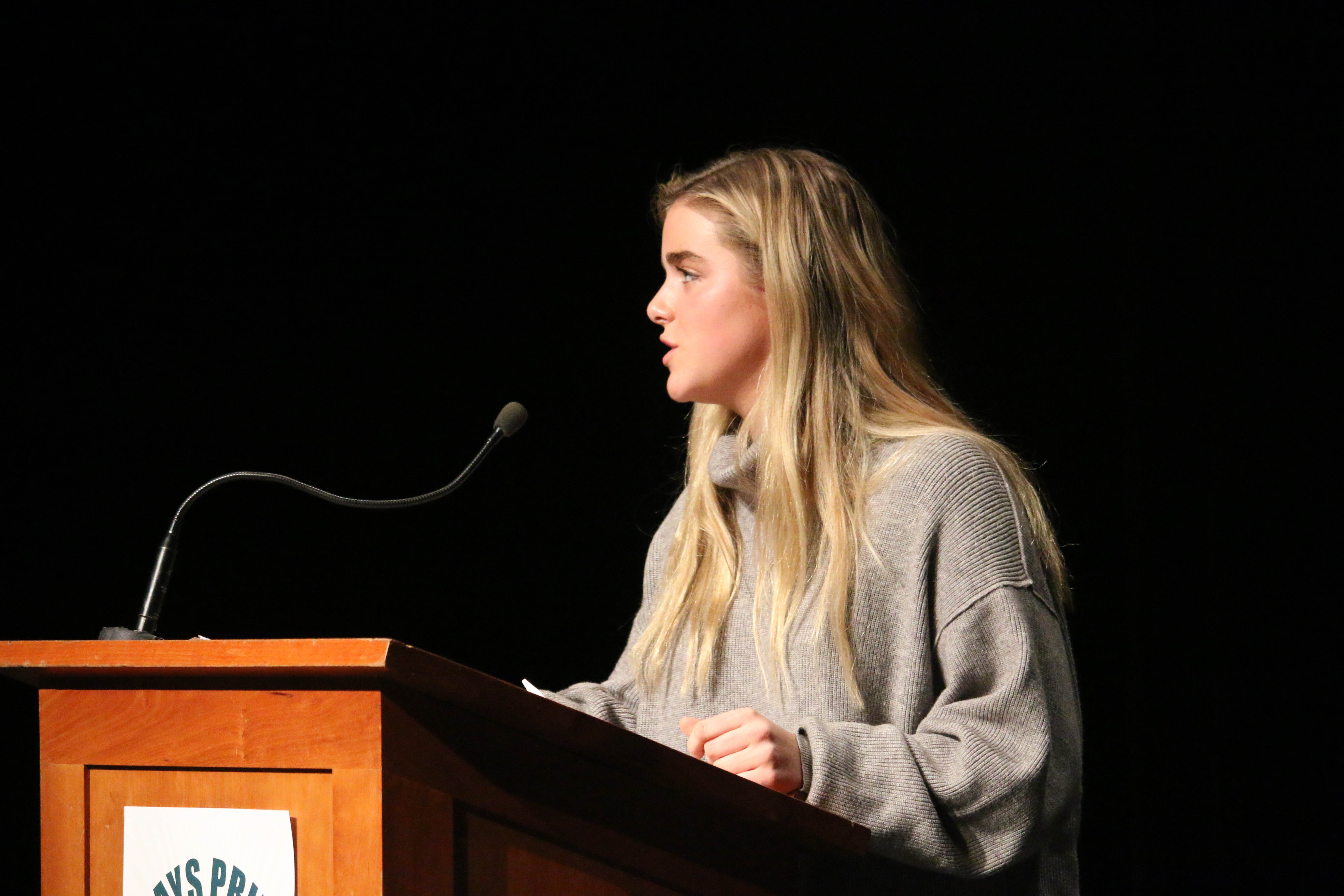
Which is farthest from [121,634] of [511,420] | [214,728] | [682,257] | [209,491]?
[682,257]

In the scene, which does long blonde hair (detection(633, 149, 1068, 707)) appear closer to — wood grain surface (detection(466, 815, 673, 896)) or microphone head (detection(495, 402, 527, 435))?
microphone head (detection(495, 402, 527, 435))

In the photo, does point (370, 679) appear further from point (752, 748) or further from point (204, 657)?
point (752, 748)

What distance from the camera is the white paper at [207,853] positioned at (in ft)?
2.98

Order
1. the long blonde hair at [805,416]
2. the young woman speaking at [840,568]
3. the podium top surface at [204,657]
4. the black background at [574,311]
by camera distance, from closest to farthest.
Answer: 1. the podium top surface at [204,657]
2. the young woman speaking at [840,568]
3. the long blonde hair at [805,416]
4. the black background at [574,311]

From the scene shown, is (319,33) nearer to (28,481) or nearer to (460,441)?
(460,441)

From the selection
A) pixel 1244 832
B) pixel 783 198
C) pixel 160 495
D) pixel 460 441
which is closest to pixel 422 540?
pixel 460 441

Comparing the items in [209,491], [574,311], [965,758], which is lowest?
[965,758]

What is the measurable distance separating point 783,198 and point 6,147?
60.7 inches

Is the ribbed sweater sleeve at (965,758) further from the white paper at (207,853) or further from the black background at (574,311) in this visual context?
the black background at (574,311)

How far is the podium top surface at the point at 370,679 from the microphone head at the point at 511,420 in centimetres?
71

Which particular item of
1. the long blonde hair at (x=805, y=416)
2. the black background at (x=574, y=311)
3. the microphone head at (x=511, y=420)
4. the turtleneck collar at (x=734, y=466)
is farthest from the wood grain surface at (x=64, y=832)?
the black background at (x=574, y=311)

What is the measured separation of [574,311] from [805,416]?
1426 millimetres

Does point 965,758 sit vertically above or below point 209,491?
below

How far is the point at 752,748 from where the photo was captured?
3.93 ft
